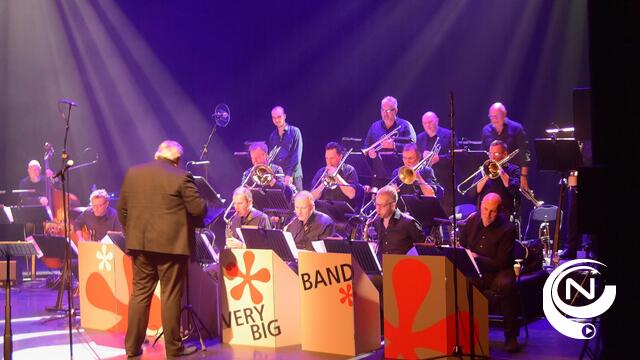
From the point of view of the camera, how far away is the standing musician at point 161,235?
7.25 m

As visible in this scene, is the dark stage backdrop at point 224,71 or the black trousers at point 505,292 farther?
the dark stage backdrop at point 224,71

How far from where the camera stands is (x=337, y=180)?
11.7m

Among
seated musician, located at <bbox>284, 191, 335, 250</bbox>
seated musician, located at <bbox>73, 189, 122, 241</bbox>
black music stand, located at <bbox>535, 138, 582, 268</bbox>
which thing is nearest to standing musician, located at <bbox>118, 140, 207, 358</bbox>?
seated musician, located at <bbox>284, 191, 335, 250</bbox>

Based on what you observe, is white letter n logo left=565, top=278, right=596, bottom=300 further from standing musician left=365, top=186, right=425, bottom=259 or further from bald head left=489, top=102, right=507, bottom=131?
bald head left=489, top=102, right=507, bottom=131

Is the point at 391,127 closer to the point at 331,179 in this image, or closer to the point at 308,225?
the point at 331,179

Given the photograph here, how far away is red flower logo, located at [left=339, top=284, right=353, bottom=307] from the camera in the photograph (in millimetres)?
7129

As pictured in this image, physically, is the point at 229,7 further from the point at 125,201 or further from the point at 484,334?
the point at 484,334

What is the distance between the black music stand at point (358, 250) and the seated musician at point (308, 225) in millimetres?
1657

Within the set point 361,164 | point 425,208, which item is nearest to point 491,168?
point 425,208

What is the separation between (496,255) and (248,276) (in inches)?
95.5

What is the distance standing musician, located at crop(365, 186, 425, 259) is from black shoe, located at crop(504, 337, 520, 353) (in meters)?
1.56

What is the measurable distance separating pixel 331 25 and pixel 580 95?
Answer: 7.56 m

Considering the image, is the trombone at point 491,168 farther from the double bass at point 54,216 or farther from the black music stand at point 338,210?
the double bass at point 54,216

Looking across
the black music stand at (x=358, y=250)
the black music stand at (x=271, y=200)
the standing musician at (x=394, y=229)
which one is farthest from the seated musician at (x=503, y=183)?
the black music stand at (x=358, y=250)
